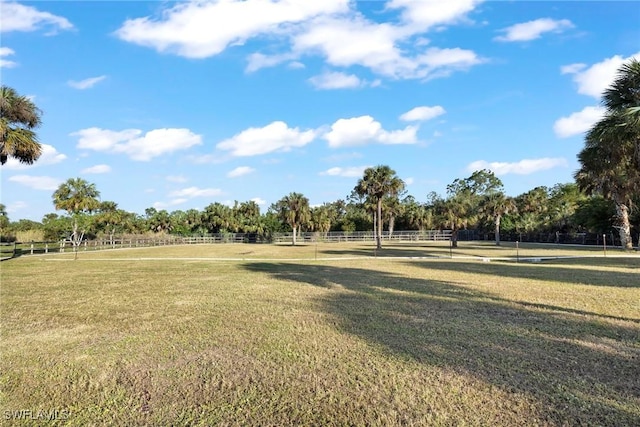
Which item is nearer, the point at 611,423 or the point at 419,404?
the point at 611,423

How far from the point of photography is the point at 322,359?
493 centimetres

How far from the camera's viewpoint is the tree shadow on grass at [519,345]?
12.3 feet

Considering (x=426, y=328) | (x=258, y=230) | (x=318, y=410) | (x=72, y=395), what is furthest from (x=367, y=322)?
(x=258, y=230)

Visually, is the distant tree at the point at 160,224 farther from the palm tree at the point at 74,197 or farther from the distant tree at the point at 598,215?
the distant tree at the point at 598,215

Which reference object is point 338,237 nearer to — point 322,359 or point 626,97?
point 626,97

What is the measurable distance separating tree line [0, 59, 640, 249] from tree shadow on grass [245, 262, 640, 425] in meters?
6.25

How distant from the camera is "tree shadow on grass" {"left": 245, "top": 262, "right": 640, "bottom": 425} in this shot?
3759 mm

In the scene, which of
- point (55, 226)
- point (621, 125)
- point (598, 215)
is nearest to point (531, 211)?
point (598, 215)

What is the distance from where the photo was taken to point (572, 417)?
3.41m

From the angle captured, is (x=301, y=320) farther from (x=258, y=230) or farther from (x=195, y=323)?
(x=258, y=230)

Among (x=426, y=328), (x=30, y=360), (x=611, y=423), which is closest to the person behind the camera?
(x=611, y=423)

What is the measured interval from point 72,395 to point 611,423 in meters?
4.75

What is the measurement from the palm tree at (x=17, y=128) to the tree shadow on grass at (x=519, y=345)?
16.9 m

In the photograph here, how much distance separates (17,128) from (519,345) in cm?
2193
